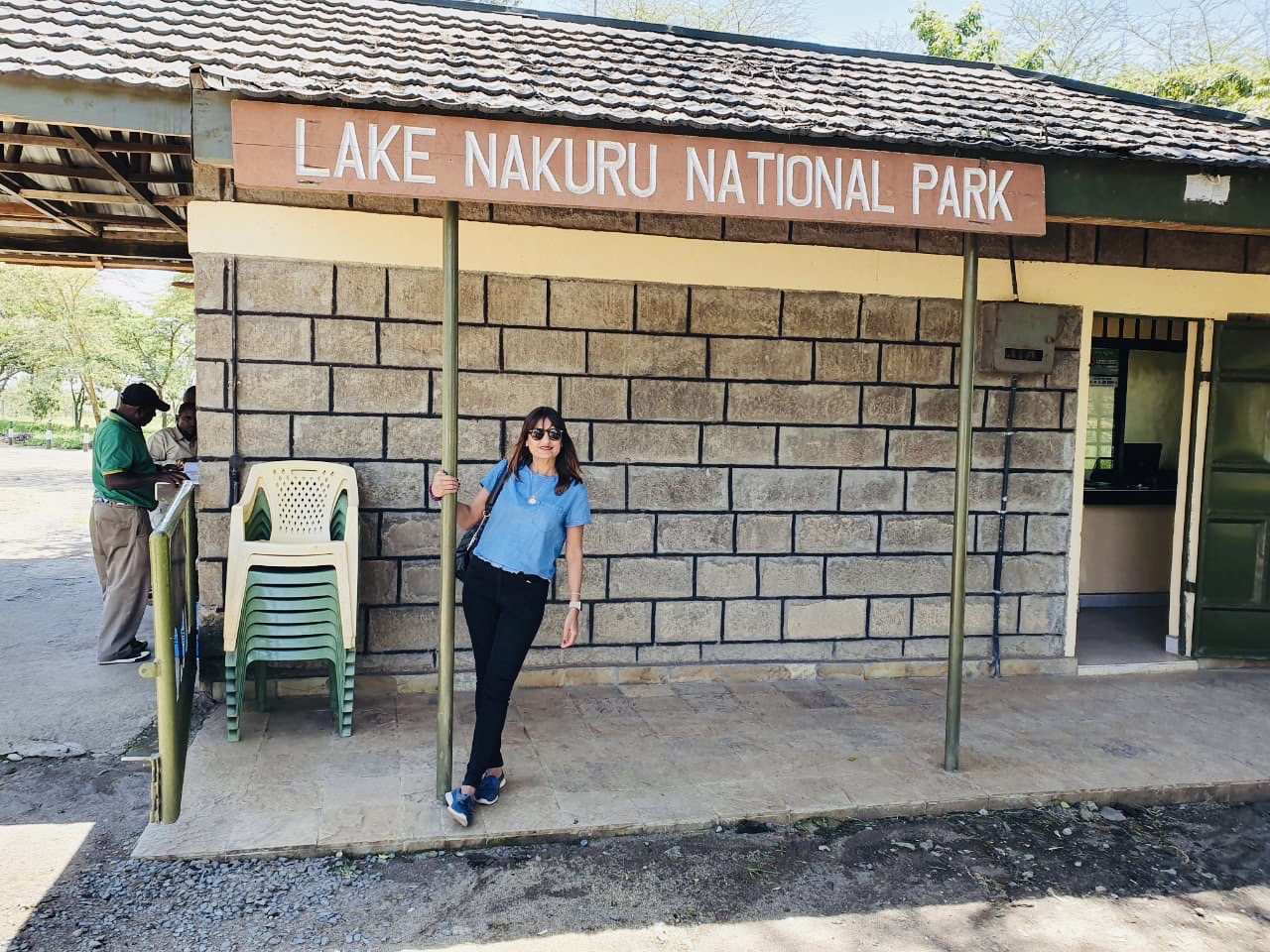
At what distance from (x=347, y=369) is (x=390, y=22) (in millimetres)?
2349

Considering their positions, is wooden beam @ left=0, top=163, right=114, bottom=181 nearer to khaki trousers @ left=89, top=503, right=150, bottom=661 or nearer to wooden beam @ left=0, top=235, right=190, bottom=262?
khaki trousers @ left=89, top=503, right=150, bottom=661

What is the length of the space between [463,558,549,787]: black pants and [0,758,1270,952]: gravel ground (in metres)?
0.35

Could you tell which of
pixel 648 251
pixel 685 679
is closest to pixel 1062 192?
pixel 648 251

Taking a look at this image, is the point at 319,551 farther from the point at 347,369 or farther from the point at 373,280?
the point at 373,280

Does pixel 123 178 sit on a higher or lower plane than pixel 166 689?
higher

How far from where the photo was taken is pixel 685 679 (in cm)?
573

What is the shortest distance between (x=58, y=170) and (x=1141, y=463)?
8.19m

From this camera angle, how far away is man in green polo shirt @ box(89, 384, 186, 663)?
583 cm

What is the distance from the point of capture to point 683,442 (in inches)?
221

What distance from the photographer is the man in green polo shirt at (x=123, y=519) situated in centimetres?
583

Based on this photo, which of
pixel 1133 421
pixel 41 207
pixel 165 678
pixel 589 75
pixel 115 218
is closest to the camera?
pixel 165 678

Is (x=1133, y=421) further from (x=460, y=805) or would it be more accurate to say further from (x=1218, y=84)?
(x=1218, y=84)

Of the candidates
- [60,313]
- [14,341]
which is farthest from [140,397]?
[14,341]

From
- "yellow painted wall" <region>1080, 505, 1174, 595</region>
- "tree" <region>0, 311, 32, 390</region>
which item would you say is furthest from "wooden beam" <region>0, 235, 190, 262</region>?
"tree" <region>0, 311, 32, 390</region>
